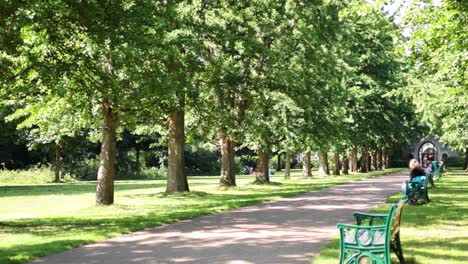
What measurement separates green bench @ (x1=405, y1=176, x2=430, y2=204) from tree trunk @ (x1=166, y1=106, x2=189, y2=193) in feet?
33.8

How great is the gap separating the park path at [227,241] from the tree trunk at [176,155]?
324 inches

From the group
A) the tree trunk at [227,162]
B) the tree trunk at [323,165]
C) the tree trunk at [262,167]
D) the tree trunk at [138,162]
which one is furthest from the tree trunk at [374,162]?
the tree trunk at [227,162]

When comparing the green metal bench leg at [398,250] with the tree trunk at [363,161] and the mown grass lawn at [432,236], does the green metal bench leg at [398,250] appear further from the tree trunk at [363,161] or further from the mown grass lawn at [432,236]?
the tree trunk at [363,161]

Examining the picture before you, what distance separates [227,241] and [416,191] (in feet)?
28.2

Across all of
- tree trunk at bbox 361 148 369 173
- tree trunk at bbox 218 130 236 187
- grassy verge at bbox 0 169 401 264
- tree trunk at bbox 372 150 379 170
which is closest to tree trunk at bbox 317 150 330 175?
tree trunk at bbox 361 148 369 173

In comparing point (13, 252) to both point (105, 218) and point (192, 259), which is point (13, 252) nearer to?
point (192, 259)

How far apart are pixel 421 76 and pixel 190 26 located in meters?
17.1

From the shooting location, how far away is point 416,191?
1664 cm

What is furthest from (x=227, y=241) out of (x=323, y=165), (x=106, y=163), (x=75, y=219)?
(x=323, y=165)

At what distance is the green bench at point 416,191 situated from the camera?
1644cm

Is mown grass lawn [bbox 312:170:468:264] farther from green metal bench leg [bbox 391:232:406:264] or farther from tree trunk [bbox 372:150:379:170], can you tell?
tree trunk [bbox 372:150:379:170]

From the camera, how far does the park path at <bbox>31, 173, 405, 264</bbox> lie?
28.4 feet

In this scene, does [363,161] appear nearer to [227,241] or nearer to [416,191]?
[416,191]

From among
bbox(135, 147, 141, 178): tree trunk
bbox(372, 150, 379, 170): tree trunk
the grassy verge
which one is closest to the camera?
the grassy verge
